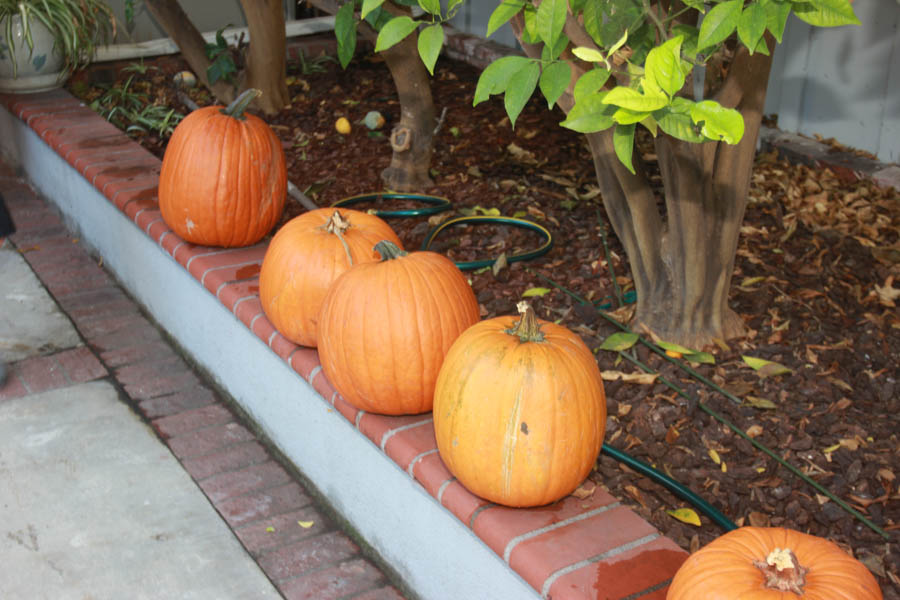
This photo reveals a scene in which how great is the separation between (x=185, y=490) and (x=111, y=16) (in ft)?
12.0

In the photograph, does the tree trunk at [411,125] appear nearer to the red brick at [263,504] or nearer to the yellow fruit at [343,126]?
the yellow fruit at [343,126]

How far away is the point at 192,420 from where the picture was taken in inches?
132

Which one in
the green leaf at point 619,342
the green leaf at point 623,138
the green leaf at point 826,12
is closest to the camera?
the green leaf at point 826,12

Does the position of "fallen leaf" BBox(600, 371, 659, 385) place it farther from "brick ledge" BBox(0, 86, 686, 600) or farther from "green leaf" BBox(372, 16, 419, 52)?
"green leaf" BBox(372, 16, 419, 52)

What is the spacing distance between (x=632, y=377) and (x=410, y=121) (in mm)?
1793

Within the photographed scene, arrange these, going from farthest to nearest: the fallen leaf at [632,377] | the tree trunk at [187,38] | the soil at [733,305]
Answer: the tree trunk at [187,38] < the fallen leaf at [632,377] < the soil at [733,305]

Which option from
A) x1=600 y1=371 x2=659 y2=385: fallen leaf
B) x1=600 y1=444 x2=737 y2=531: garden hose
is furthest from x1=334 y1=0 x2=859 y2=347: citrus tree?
x1=600 y1=444 x2=737 y2=531: garden hose

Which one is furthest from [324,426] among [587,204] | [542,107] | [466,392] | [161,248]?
[542,107]

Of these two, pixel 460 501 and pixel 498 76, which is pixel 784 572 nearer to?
pixel 460 501

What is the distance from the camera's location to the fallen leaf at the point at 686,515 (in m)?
2.54

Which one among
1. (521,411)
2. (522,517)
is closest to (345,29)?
(521,411)

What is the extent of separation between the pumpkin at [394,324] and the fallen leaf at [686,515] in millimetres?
714

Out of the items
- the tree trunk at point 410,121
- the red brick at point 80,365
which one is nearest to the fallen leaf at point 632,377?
the tree trunk at point 410,121

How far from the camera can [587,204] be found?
4223 mm
